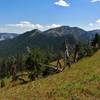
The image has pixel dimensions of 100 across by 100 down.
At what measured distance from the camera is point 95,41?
13588 centimetres

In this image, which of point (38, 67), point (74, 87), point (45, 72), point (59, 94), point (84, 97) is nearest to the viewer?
point (84, 97)

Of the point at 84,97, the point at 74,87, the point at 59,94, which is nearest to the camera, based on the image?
the point at 84,97

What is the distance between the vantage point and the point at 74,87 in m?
29.7

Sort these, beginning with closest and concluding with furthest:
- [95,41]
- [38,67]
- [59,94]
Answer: [59,94] < [38,67] < [95,41]

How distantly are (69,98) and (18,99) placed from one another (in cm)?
547

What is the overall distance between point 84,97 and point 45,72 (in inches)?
2507

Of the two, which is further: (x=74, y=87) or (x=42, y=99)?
(x=74, y=87)

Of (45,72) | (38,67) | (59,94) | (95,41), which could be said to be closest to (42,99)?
(59,94)

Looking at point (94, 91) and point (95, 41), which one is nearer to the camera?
point (94, 91)

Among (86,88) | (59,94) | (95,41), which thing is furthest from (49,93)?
(95,41)

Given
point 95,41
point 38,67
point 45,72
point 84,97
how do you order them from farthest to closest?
point 95,41
point 38,67
point 45,72
point 84,97

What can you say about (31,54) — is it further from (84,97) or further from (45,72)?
(84,97)

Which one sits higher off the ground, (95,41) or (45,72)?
(95,41)

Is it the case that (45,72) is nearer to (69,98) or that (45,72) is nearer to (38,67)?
(38,67)
